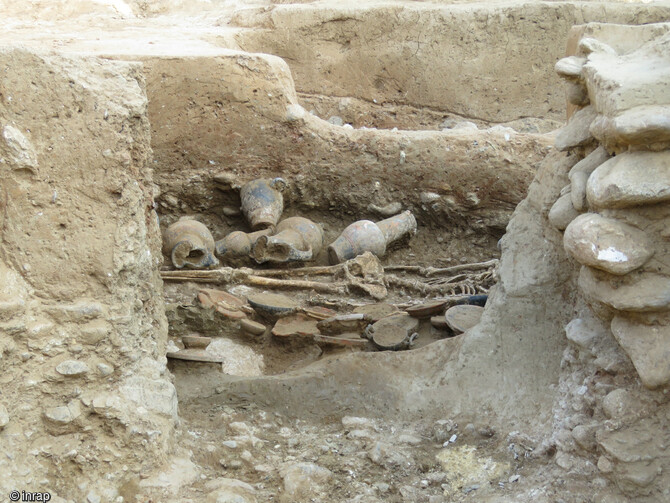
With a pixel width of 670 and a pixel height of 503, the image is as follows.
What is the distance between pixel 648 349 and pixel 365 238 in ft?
12.0

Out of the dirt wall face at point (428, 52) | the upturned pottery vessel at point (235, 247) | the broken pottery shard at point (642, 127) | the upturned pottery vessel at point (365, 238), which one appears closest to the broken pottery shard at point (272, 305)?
the upturned pottery vessel at point (235, 247)

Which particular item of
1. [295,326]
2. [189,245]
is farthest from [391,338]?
[189,245]

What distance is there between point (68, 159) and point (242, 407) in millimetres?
1358

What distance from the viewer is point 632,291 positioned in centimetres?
286

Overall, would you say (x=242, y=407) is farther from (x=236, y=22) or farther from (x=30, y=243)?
(x=236, y=22)

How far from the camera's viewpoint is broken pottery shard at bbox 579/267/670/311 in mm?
2787

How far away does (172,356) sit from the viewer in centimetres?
427

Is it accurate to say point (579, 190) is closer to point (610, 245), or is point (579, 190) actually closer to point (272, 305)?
point (610, 245)

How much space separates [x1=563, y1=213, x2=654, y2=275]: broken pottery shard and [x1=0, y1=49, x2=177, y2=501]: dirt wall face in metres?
1.68

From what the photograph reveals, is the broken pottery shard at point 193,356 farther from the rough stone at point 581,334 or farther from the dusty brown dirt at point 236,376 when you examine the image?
the rough stone at point 581,334

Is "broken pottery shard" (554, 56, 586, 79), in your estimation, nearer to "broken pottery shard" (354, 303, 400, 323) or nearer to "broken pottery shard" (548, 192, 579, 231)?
"broken pottery shard" (548, 192, 579, 231)

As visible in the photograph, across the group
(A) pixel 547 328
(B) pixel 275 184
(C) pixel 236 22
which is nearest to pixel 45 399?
(A) pixel 547 328

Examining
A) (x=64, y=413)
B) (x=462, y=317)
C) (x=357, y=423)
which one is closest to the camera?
(x=64, y=413)

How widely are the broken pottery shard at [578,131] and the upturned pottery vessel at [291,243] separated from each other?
2797 mm
